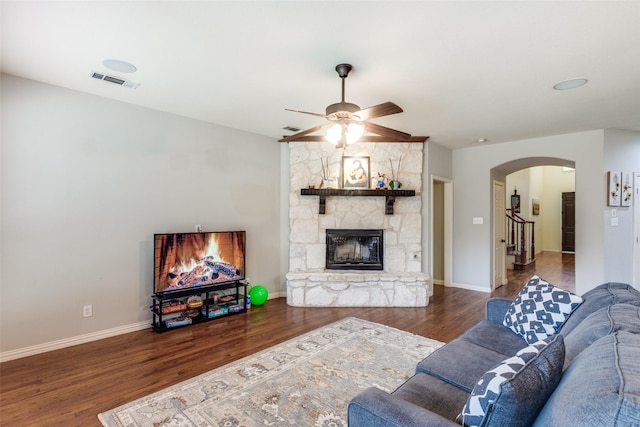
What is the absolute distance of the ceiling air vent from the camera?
2.94 m

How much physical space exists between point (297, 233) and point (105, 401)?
123 inches

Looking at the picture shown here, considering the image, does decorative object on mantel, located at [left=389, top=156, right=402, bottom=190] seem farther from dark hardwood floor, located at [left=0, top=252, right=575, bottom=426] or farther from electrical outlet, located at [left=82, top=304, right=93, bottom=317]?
electrical outlet, located at [left=82, top=304, right=93, bottom=317]

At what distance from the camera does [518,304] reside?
246 cm

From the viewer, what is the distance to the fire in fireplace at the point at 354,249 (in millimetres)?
4859

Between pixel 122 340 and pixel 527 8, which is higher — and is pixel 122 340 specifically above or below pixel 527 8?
below

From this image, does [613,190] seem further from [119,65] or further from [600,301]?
[119,65]

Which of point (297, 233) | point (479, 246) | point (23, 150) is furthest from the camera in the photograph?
point (479, 246)

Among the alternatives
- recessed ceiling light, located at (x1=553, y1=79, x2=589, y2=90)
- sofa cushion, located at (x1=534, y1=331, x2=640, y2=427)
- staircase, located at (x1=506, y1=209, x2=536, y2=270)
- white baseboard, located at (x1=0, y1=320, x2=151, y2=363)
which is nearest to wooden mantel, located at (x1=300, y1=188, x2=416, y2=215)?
recessed ceiling light, located at (x1=553, y1=79, x2=589, y2=90)

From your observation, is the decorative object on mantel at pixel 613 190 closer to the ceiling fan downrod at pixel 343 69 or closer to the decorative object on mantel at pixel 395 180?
the decorative object on mantel at pixel 395 180

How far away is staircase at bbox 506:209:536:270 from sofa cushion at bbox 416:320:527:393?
678 cm

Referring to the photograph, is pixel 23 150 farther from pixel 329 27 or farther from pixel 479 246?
pixel 479 246

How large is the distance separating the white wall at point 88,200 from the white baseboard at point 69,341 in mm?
50

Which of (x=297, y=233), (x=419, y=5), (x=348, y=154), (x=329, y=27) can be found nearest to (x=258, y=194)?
(x=297, y=233)

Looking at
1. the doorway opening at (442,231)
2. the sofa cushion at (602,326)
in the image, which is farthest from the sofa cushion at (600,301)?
the doorway opening at (442,231)
